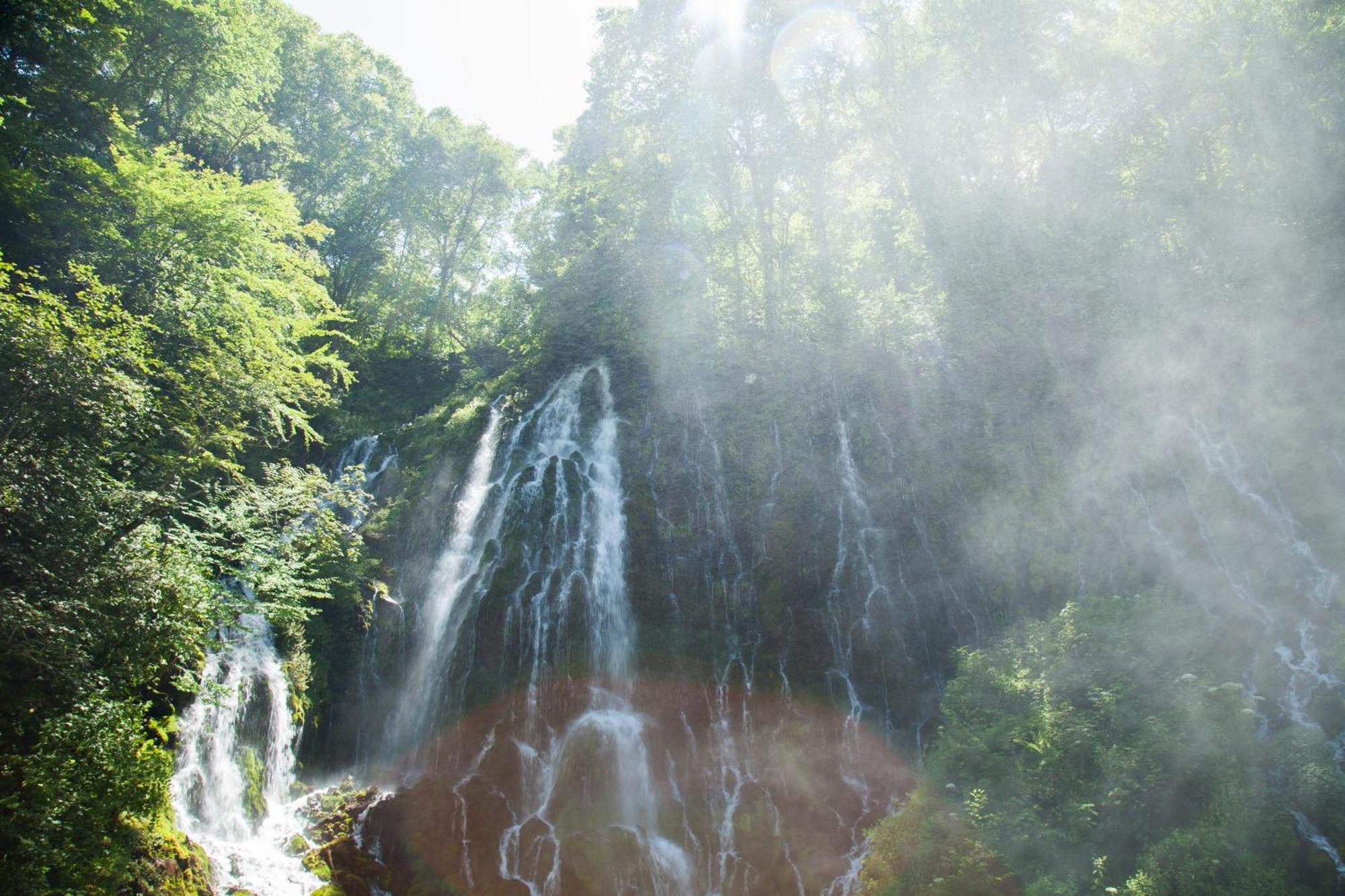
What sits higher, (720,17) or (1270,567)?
(720,17)

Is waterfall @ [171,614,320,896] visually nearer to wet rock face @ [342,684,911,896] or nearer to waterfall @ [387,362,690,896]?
wet rock face @ [342,684,911,896]

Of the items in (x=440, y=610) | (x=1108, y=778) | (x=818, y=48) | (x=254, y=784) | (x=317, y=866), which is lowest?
(x=317, y=866)

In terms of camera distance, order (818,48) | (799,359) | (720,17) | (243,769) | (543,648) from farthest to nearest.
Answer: (818,48)
(720,17)
(799,359)
(543,648)
(243,769)

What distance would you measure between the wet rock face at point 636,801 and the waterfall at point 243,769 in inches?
48.6

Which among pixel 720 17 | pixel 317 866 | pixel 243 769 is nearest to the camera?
pixel 317 866

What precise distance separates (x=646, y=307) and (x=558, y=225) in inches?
333

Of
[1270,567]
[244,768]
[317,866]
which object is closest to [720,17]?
[1270,567]

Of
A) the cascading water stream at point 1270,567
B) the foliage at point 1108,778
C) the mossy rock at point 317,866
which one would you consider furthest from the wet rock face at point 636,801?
the cascading water stream at point 1270,567

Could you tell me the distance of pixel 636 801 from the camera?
13.8m

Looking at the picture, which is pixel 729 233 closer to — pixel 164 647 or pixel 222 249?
pixel 222 249

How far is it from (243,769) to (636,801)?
779 cm

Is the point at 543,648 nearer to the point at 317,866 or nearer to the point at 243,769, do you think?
the point at 317,866

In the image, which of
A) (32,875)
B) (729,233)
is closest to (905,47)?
(729,233)

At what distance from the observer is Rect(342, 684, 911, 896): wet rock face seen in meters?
12.8
